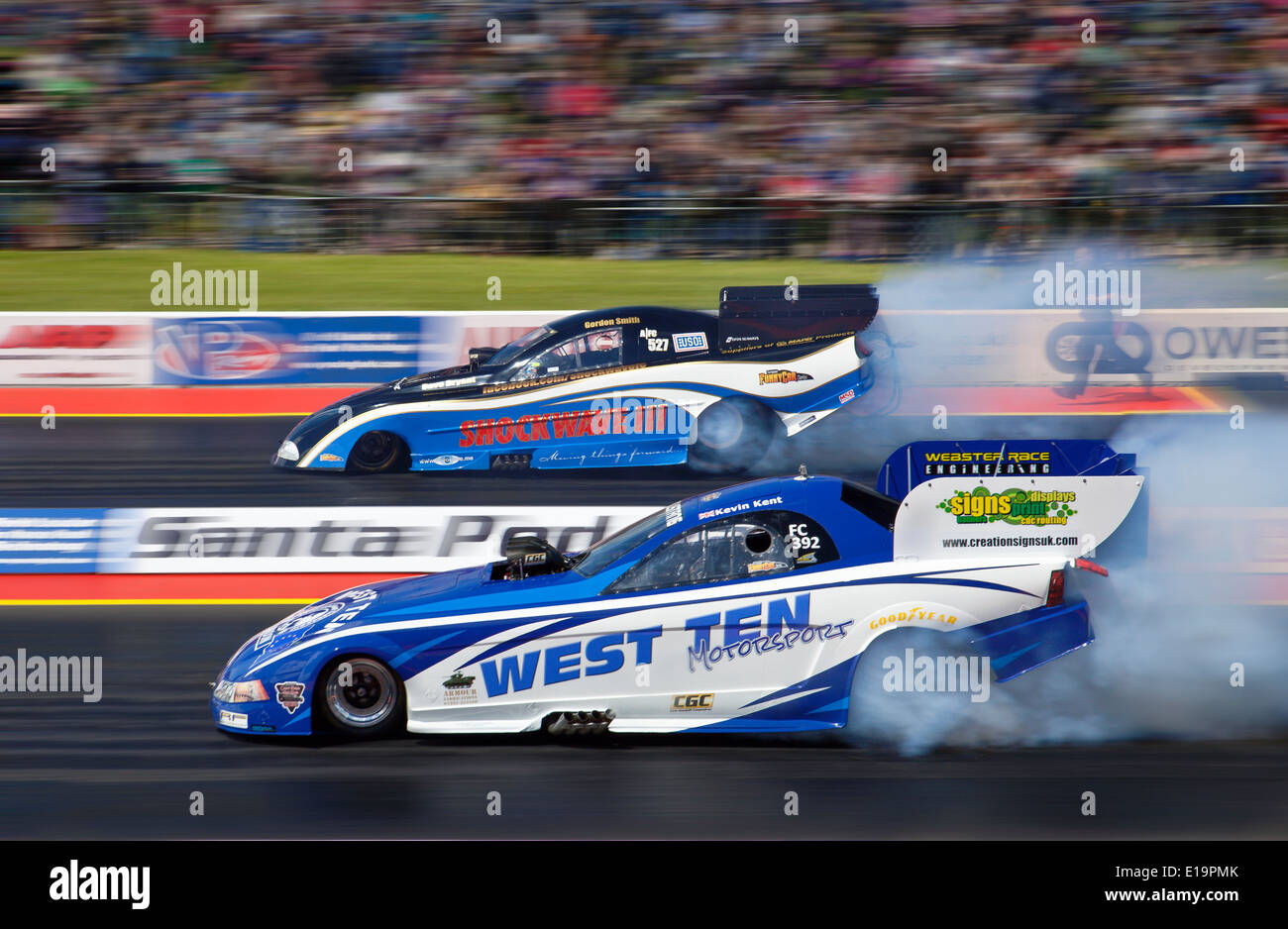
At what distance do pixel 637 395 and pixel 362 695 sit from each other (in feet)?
16.1

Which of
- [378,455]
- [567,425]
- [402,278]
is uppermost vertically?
[402,278]

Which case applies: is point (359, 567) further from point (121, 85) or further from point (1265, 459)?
point (121, 85)

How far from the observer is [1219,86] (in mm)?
15680

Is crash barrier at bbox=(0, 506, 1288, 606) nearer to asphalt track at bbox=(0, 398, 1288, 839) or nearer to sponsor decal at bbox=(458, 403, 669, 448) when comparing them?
sponsor decal at bbox=(458, 403, 669, 448)

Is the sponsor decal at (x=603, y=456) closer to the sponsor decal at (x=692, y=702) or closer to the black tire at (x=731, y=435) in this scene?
the black tire at (x=731, y=435)

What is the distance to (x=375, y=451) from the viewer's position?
10727 mm

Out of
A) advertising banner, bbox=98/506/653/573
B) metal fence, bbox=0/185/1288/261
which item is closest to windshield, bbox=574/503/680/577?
advertising banner, bbox=98/506/653/573

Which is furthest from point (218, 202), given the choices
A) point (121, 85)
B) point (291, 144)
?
point (121, 85)

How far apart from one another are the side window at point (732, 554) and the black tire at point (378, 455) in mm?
5153

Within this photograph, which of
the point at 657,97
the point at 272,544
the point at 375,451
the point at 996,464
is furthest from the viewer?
the point at 657,97

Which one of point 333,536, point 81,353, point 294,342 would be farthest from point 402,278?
point 333,536

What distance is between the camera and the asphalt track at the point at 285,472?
33.7ft

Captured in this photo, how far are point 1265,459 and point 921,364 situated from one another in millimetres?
3261

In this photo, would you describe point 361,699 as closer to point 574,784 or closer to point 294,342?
point 574,784
